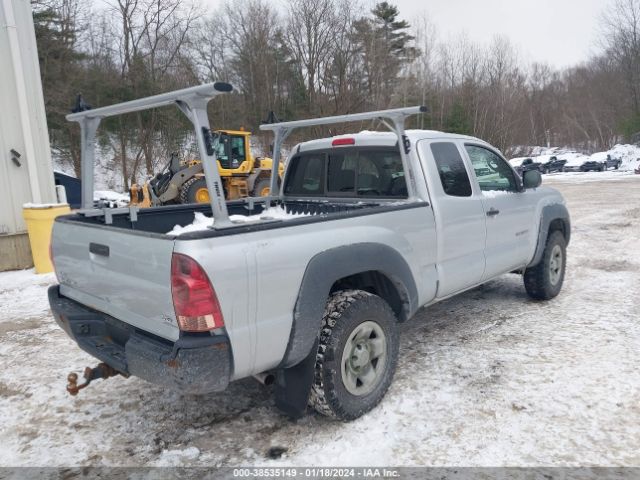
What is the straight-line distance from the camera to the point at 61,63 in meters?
23.9

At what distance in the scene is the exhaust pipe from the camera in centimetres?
300

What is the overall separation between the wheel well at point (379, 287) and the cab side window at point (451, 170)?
1.06 meters

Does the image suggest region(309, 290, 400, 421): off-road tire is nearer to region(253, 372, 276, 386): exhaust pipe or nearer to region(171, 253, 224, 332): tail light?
region(253, 372, 276, 386): exhaust pipe

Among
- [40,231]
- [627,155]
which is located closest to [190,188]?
[40,231]

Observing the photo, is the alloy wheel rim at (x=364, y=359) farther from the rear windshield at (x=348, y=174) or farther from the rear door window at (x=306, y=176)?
the rear door window at (x=306, y=176)

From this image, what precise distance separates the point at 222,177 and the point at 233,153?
0.96 m

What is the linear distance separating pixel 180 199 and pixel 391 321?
11.8 meters

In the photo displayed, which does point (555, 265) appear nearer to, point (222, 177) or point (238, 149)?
point (222, 177)

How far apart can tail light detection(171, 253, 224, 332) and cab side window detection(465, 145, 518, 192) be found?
3.07 metres

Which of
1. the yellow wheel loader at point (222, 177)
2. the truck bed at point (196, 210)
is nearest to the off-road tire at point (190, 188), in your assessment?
the yellow wheel loader at point (222, 177)

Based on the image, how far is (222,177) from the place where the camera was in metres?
15.2

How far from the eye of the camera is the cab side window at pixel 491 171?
4.71 m

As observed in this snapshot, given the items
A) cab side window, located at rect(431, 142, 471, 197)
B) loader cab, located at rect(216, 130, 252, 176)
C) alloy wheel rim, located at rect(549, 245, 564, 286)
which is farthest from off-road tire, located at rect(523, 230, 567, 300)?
loader cab, located at rect(216, 130, 252, 176)

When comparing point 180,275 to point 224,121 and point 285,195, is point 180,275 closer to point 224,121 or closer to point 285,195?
point 285,195
